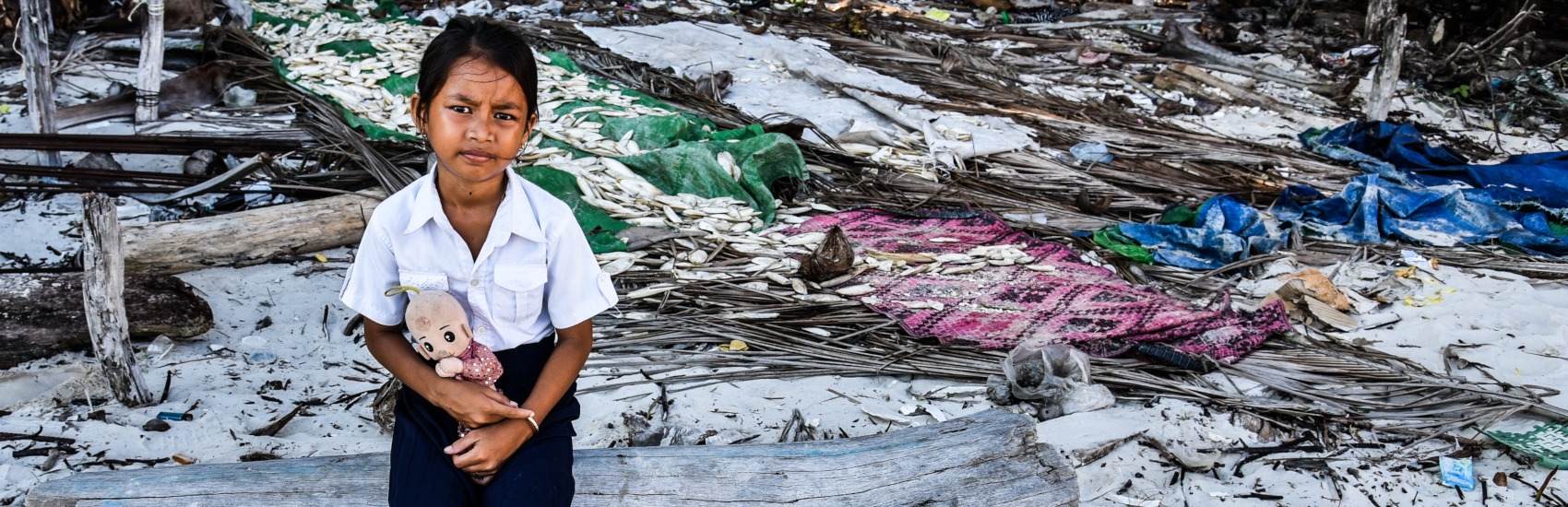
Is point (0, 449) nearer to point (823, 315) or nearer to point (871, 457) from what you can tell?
point (871, 457)

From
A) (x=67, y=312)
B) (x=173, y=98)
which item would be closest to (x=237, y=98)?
(x=173, y=98)

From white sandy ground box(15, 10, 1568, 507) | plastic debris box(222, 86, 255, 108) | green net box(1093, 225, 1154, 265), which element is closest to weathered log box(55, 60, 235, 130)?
plastic debris box(222, 86, 255, 108)

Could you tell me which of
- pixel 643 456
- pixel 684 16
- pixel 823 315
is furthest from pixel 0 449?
pixel 684 16

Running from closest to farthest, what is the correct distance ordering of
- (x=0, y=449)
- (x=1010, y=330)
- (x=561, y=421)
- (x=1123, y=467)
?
(x=561, y=421)
(x=0, y=449)
(x=1123, y=467)
(x=1010, y=330)

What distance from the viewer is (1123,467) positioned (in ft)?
9.07

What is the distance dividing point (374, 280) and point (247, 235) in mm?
2335

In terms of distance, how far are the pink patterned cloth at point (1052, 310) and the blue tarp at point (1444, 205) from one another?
1418 mm

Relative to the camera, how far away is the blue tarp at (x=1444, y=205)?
467 centimetres

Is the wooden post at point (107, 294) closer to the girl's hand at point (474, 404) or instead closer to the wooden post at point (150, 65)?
the girl's hand at point (474, 404)

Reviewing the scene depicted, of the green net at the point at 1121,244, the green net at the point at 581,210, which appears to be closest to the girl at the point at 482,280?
the green net at the point at 581,210

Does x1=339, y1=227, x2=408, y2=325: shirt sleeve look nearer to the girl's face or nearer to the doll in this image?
the doll

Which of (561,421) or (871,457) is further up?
(561,421)

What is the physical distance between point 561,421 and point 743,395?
4.01ft

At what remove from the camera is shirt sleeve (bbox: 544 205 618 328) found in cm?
176
